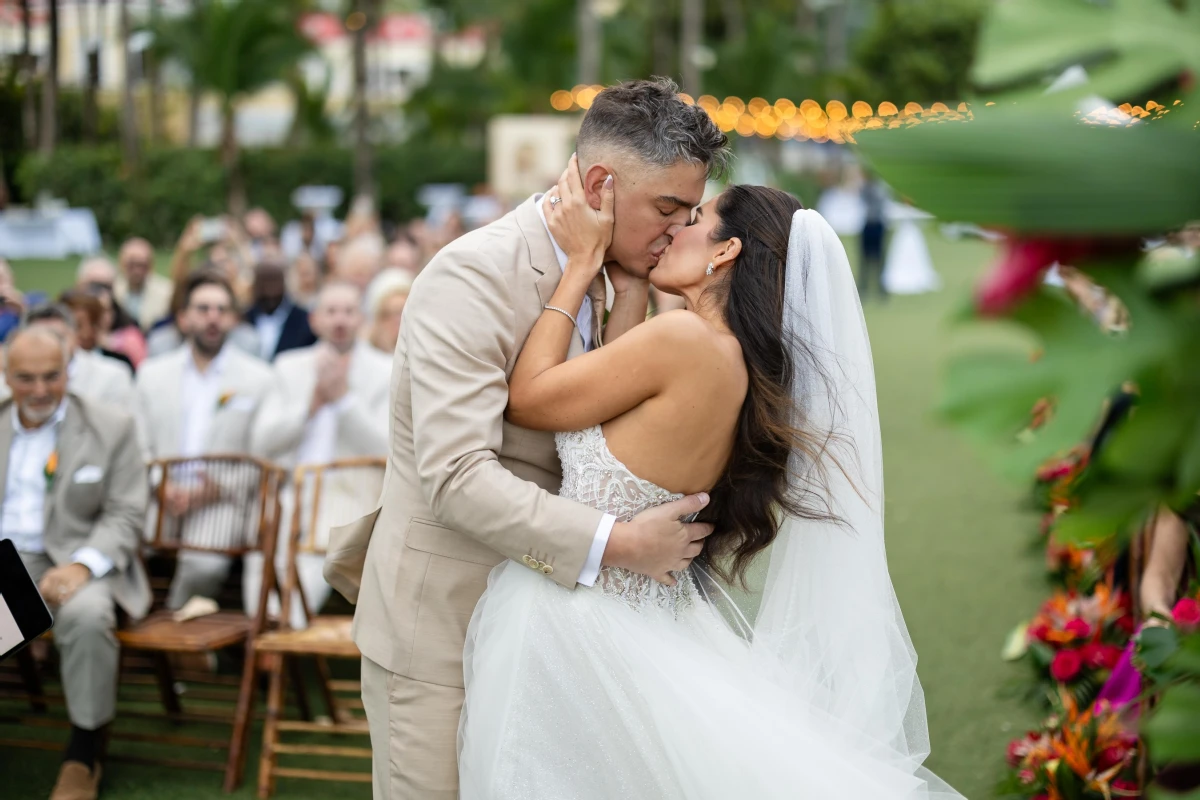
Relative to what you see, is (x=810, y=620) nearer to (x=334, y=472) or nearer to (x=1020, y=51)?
(x=1020, y=51)

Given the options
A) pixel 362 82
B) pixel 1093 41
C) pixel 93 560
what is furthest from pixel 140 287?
pixel 362 82

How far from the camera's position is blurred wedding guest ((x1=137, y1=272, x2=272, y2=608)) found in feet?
20.8

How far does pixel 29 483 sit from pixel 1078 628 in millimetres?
4350

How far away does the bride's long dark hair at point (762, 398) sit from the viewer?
9.86 feet

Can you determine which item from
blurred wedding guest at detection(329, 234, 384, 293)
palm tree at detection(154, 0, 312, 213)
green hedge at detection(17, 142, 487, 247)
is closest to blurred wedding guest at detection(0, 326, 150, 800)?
blurred wedding guest at detection(329, 234, 384, 293)

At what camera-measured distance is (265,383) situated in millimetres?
6480

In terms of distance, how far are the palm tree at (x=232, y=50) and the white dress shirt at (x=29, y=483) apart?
84.8 feet

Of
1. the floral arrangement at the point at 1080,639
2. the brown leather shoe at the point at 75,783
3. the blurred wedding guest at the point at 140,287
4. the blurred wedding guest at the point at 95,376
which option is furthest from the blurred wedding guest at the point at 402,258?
the floral arrangement at the point at 1080,639

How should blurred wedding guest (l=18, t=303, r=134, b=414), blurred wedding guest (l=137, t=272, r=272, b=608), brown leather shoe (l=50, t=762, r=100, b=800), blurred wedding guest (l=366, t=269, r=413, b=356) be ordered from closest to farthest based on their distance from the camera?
brown leather shoe (l=50, t=762, r=100, b=800), blurred wedding guest (l=18, t=303, r=134, b=414), blurred wedding guest (l=137, t=272, r=272, b=608), blurred wedding guest (l=366, t=269, r=413, b=356)

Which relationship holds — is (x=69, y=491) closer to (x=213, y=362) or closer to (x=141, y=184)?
(x=213, y=362)

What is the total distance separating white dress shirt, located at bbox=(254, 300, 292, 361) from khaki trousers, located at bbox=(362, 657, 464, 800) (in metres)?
5.65

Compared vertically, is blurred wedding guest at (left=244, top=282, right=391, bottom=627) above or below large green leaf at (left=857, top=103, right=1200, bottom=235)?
below

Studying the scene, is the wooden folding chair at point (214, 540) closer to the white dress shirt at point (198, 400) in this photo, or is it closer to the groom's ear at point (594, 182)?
the white dress shirt at point (198, 400)

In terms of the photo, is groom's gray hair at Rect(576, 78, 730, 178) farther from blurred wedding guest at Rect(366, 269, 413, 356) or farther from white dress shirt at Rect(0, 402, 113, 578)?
blurred wedding guest at Rect(366, 269, 413, 356)
